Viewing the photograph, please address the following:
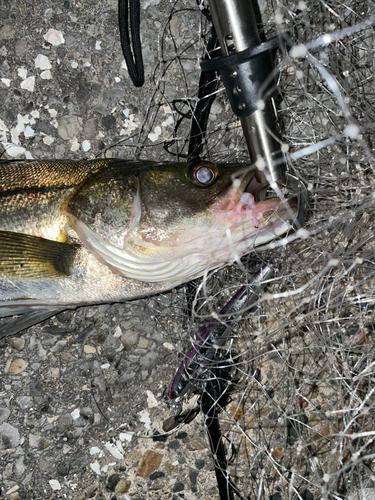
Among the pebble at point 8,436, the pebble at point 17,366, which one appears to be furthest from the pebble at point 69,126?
the pebble at point 8,436

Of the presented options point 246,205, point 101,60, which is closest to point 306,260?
point 246,205

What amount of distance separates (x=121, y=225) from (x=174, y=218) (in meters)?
0.21

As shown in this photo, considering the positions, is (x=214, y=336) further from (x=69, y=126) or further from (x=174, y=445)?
(x=69, y=126)

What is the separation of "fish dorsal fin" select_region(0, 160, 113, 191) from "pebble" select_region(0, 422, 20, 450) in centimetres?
109

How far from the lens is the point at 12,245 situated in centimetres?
179

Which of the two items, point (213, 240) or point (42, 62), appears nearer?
point (213, 240)

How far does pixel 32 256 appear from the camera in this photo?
1793 mm

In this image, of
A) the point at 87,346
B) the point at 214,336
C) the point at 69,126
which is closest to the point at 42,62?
the point at 69,126

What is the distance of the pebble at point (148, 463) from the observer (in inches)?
84.4

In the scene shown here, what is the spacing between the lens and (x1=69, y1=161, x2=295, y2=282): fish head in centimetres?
171

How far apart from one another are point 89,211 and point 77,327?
2.09ft

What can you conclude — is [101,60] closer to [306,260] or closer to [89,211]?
[89,211]

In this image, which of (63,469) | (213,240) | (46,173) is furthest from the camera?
(63,469)

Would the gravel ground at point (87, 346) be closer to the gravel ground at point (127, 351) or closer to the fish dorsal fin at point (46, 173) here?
the gravel ground at point (127, 351)
